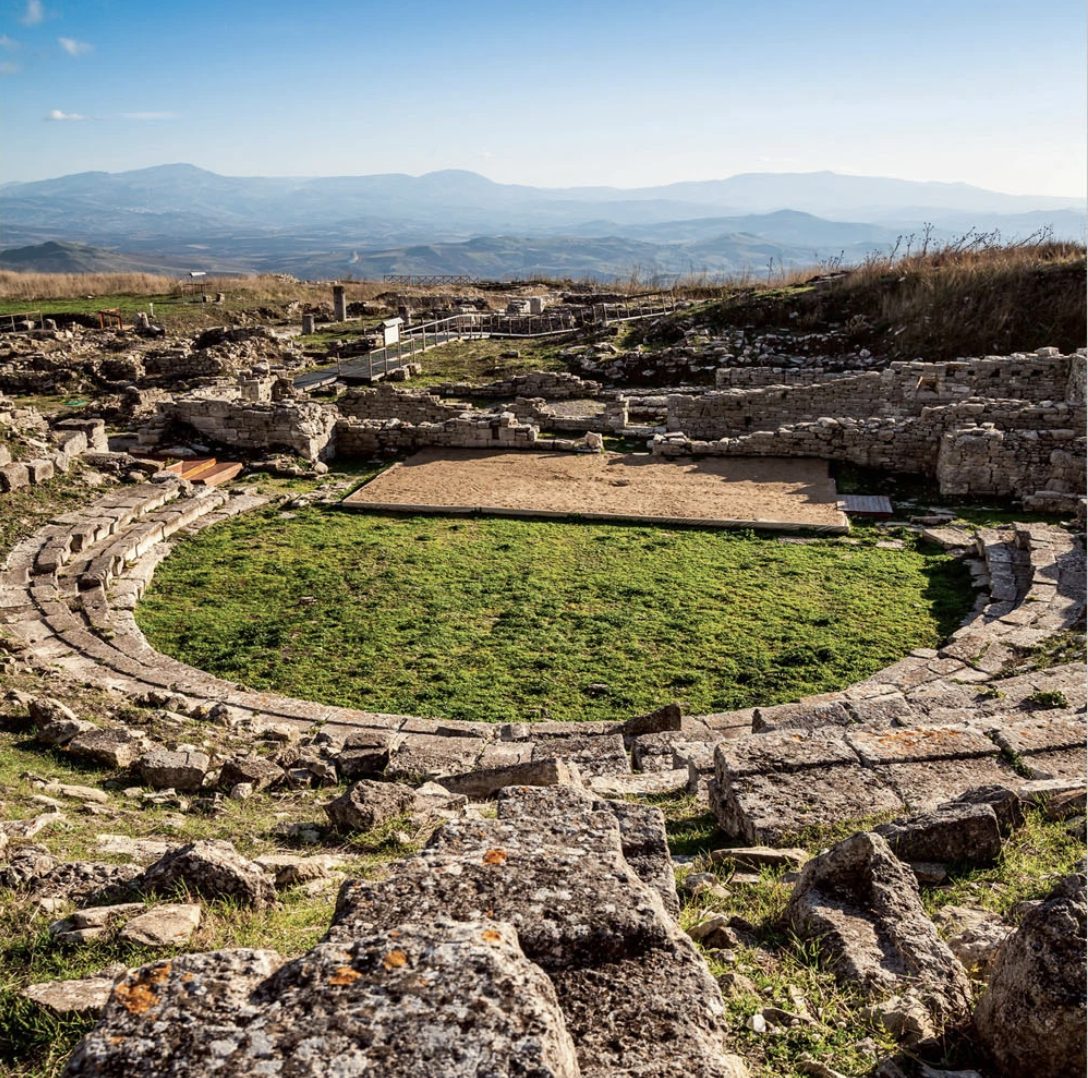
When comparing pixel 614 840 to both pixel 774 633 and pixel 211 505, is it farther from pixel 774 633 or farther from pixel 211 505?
pixel 211 505

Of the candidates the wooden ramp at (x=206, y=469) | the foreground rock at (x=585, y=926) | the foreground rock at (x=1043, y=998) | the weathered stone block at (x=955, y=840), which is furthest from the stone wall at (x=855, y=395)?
the foreground rock at (x=1043, y=998)

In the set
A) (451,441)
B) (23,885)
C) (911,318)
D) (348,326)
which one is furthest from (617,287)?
(23,885)

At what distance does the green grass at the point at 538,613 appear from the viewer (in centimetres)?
1036

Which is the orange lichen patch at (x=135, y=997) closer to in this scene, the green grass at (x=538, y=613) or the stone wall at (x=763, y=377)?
the green grass at (x=538, y=613)

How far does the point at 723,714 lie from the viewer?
31.4 ft

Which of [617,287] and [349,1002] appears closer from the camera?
[349,1002]

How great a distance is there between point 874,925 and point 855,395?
19186mm

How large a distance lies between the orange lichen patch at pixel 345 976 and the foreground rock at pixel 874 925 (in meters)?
2.21

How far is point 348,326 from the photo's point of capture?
41562 millimetres

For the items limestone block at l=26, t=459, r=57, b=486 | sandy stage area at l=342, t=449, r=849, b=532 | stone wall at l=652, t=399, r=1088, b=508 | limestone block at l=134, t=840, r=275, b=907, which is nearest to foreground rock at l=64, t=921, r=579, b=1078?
limestone block at l=134, t=840, r=275, b=907

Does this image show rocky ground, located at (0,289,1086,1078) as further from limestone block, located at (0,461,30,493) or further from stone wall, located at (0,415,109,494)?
stone wall, located at (0,415,109,494)

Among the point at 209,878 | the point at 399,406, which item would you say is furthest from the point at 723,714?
the point at 399,406

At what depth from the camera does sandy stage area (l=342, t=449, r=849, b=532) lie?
635 inches

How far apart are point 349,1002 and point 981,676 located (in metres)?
9.33
